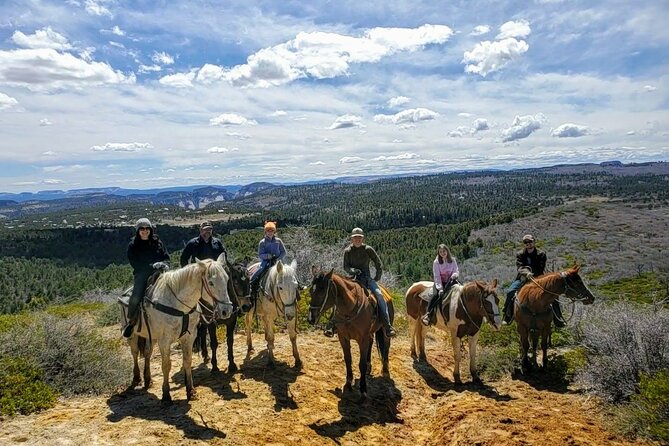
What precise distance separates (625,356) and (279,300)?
5.95 m

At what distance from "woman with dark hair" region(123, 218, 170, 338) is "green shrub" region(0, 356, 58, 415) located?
1.30 meters

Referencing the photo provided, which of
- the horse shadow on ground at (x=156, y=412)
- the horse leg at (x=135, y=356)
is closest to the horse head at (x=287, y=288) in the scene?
the horse shadow on ground at (x=156, y=412)

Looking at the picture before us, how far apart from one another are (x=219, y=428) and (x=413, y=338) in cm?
574

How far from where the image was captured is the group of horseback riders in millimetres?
6980

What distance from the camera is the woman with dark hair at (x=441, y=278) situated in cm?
901

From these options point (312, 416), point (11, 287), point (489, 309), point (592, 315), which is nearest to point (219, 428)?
point (312, 416)

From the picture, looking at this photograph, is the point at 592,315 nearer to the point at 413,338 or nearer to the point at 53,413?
the point at 413,338

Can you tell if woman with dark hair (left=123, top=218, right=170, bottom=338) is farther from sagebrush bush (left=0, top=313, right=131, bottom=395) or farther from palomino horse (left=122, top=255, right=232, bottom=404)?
sagebrush bush (left=0, top=313, right=131, bottom=395)

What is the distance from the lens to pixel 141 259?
710cm

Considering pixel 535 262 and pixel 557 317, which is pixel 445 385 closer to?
pixel 557 317

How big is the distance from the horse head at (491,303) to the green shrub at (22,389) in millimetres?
7444

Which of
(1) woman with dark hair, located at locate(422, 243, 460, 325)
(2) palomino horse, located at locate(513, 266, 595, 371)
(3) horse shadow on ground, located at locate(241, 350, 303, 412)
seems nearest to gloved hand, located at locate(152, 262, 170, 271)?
(3) horse shadow on ground, located at locate(241, 350, 303, 412)

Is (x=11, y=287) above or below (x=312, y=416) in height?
below

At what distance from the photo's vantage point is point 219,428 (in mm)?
5477
